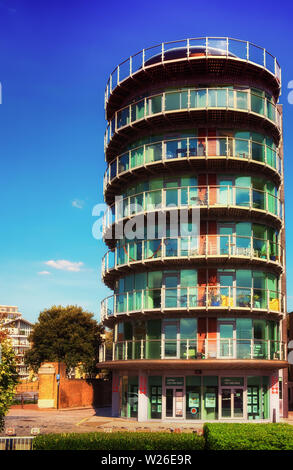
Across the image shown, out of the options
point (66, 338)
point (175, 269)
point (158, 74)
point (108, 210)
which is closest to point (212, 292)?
point (175, 269)

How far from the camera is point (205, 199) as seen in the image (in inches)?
1564

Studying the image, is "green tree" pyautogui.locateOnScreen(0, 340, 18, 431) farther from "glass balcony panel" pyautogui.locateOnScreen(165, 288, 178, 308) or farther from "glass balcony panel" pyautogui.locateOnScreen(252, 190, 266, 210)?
"glass balcony panel" pyautogui.locateOnScreen(252, 190, 266, 210)

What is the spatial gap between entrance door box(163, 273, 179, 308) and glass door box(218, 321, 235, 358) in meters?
3.52

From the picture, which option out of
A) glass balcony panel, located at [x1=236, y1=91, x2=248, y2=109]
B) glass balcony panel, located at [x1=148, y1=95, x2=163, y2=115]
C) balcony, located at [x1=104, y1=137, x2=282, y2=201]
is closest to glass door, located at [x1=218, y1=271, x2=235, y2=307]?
balcony, located at [x1=104, y1=137, x2=282, y2=201]

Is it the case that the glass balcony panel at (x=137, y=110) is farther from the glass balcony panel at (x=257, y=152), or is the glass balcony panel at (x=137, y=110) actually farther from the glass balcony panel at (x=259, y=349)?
the glass balcony panel at (x=259, y=349)

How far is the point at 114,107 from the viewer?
156 feet

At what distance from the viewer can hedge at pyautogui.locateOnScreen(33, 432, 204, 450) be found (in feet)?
73.2

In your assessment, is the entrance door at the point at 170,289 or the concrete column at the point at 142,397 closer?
the concrete column at the point at 142,397

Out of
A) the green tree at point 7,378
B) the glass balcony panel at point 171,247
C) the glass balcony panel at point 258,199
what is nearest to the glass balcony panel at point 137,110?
the glass balcony panel at point 171,247

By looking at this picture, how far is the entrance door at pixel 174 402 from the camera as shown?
38438mm

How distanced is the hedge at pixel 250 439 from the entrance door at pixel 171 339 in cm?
1567

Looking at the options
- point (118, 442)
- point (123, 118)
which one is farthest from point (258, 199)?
point (118, 442)
